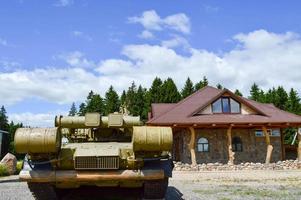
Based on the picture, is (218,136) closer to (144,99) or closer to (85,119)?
(85,119)

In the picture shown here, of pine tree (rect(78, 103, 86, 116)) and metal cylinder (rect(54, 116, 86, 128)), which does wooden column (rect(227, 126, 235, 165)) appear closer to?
metal cylinder (rect(54, 116, 86, 128))

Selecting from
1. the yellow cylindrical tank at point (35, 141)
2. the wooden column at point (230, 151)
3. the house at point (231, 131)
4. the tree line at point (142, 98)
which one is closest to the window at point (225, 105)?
the house at point (231, 131)

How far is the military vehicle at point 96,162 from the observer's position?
24.7 ft

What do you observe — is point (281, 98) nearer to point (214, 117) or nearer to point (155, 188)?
point (214, 117)

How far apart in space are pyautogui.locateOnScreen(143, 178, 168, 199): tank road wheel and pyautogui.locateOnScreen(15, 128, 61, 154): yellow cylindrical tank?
180 cm

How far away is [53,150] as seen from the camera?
7609 mm

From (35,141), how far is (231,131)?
73.8 ft

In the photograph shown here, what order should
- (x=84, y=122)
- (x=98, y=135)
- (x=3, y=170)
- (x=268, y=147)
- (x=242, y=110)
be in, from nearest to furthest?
(x=84, y=122) < (x=98, y=135) < (x=3, y=170) < (x=268, y=147) < (x=242, y=110)

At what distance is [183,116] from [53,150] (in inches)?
809

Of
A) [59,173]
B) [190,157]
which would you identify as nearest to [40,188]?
[59,173]

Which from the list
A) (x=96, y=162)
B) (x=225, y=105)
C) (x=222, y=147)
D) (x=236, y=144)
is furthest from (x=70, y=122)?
(x=236, y=144)

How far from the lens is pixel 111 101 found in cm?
6850

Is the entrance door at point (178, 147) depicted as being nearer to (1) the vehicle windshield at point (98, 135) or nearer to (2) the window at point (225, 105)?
(2) the window at point (225, 105)

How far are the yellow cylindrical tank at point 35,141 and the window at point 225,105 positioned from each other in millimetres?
22018
